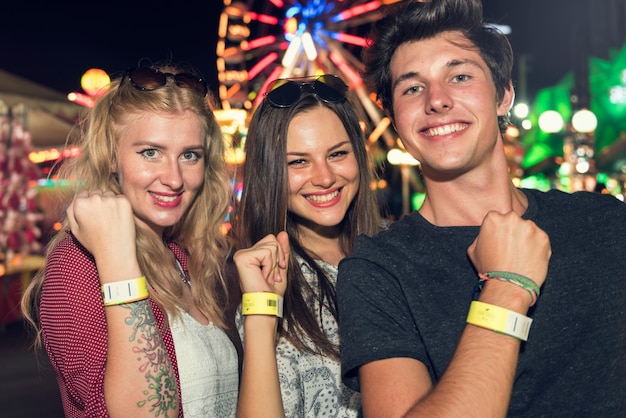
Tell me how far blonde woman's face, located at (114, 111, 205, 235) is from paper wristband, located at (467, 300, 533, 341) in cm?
132

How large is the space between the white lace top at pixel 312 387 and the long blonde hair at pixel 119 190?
0.35 meters

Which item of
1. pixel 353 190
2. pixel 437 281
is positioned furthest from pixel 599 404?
pixel 353 190

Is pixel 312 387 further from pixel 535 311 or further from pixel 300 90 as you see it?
pixel 300 90

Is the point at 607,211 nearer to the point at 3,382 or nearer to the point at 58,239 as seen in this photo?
the point at 58,239

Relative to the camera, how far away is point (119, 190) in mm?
2543

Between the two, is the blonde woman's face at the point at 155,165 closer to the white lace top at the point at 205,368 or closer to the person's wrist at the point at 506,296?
the white lace top at the point at 205,368

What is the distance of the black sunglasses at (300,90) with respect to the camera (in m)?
2.71

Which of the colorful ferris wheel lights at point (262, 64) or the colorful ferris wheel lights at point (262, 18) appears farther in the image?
the colorful ferris wheel lights at point (262, 64)

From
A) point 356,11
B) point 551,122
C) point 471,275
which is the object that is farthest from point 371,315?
point 356,11

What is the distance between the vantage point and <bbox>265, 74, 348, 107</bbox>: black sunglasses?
8.90 ft

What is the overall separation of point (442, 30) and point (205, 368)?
4.39ft

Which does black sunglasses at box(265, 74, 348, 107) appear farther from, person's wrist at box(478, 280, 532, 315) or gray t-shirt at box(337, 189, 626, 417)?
person's wrist at box(478, 280, 532, 315)

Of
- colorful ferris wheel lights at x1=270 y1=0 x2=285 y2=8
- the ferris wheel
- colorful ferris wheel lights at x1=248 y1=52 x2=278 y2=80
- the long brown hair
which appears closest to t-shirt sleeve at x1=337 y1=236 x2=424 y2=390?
the long brown hair

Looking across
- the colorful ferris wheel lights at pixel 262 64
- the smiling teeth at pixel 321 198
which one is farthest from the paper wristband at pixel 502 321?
the colorful ferris wheel lights at pixel 262 64
